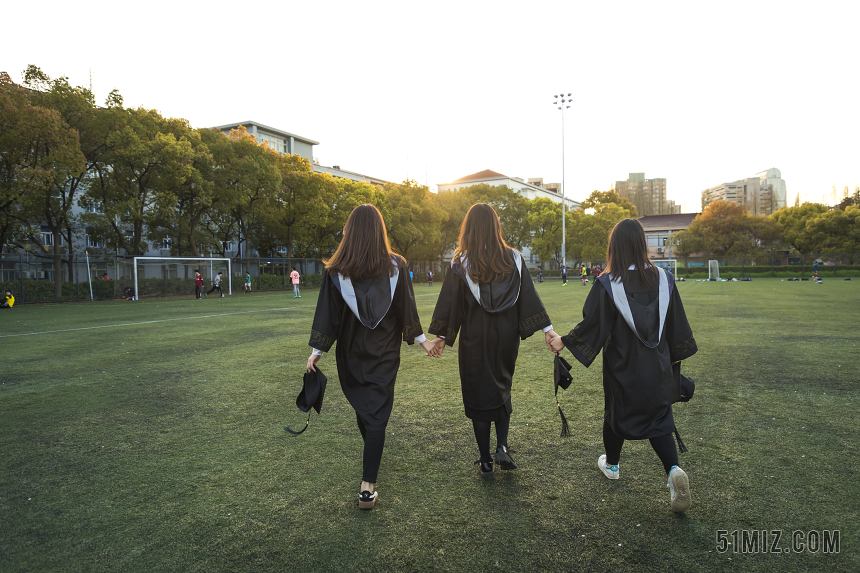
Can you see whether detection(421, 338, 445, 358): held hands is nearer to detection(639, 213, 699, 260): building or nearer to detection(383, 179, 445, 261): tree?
detection(383, 179, 445, 261): tree

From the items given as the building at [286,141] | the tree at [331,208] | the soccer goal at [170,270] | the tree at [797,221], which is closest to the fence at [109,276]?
the soccer goal at [170,270]

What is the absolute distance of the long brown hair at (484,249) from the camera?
3303 mm

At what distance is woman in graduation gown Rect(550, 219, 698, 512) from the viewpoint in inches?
117

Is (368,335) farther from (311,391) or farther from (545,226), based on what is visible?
(545,226)

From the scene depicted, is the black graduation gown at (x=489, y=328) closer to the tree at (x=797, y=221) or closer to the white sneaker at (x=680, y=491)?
the white sneaker at (x=680, y=491)

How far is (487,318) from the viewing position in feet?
10.9

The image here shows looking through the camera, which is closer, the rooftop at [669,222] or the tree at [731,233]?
the tree at [731,233]

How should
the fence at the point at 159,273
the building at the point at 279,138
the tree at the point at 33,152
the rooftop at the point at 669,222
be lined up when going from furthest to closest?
1. the rooftop at the point at 669,222
2. the building at the point at 279,138
3. the fence at the point at 159,273
4. the tree at the point at 33,152

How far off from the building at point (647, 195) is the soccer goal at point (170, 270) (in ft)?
464

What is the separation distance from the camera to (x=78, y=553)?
2527 millimetres

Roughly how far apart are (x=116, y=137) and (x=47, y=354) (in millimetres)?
20597

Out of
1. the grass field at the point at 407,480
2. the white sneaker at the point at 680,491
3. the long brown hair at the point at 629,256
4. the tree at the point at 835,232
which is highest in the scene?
the tree at the point at 835,232

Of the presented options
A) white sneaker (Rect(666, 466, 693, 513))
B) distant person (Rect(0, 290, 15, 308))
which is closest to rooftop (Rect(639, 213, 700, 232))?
distant person (Rect(0, 290, 15, 308))

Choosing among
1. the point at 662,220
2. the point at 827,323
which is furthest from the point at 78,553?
the point at 662,220
